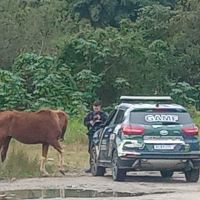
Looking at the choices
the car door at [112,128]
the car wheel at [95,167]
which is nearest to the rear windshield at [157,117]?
the car door at [112,128]

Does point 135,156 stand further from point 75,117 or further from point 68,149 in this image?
point 75,117

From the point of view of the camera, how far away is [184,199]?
47.0 ft

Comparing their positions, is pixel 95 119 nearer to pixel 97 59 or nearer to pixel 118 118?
pixel 118 118

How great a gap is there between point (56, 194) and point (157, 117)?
3.17 m

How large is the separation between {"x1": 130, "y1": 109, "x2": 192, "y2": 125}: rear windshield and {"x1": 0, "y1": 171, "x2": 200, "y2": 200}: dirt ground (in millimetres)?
1325

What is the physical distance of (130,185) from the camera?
17.1 metres

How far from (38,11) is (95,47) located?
1263 centimetres

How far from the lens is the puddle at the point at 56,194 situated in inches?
606

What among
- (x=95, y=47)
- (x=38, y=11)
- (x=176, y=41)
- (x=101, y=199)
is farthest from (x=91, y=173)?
(x=38, y=11)

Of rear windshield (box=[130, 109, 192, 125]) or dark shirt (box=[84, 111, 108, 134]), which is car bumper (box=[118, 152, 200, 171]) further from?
dark shirt (box=[84, 111, 108, 134])

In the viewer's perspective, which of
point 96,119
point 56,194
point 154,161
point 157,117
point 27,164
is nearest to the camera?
point 56,194

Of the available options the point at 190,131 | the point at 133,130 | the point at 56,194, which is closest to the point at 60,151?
the point at 133,130

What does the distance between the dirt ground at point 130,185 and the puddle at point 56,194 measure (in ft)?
1.00

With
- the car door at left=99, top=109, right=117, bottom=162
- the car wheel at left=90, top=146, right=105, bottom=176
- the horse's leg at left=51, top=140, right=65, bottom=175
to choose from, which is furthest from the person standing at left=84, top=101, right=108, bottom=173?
the horse's leg at left=51, top=140, right=65, bottom=175
